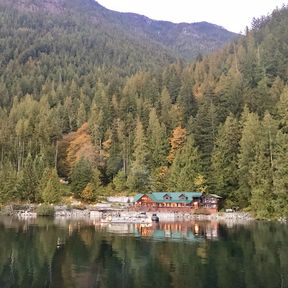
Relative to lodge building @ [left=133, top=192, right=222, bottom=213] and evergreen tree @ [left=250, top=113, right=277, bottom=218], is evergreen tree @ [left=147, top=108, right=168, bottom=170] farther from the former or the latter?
evergreen tree @ [left=250, top=113, right=277, bottom=218]

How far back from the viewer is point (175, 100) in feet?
449

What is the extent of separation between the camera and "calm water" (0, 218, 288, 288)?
33875 mm

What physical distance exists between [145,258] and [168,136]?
76260 mm

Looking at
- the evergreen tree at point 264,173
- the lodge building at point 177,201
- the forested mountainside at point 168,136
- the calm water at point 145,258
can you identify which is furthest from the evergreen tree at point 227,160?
the calm water at point 145,258

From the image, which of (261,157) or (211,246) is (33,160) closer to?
(261,157)

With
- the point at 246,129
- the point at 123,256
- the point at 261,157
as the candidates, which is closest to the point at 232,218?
the point at 261,157

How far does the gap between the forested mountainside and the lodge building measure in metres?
3.33

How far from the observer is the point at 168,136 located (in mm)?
118000

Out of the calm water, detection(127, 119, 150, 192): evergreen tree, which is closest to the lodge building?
detection(127, 119, 150, 192): evergreen tree

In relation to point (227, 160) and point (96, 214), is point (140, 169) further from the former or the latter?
point (227, 160)

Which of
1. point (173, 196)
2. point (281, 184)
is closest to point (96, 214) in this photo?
point (173, 196)

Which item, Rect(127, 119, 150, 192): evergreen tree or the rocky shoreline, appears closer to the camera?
the rocky shoreline

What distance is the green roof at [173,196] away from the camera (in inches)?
Answer: 3836

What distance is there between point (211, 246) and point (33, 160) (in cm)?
8310
